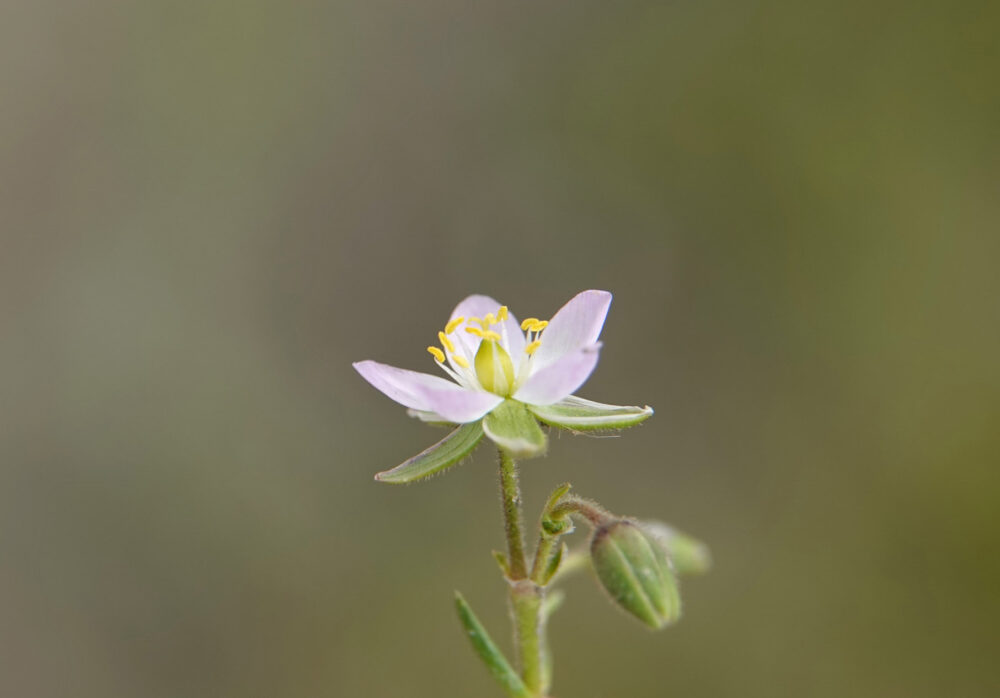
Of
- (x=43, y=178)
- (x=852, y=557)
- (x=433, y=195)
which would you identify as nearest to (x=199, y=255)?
(x=43, y=178)

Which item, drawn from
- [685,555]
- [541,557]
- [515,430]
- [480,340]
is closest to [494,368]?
[480,340]

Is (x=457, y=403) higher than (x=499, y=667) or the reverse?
higher

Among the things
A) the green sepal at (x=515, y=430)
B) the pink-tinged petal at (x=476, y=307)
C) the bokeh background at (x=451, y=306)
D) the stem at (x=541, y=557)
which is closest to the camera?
the green sepal at (x=515, y=430)

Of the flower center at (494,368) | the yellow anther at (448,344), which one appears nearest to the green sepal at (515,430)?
the flower center at (494,368)

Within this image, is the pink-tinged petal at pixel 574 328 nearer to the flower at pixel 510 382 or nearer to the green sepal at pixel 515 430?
the flower at pixel 510 382

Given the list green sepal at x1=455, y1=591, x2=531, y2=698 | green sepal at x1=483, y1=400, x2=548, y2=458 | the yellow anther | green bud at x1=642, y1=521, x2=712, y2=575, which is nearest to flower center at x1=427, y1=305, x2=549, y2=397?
the yellow anther

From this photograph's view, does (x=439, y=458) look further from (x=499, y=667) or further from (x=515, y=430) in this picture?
(x=499, y=667)

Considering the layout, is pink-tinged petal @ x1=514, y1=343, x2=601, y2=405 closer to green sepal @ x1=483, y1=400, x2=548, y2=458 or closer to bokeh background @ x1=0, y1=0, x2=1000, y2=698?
green sepal @ x1=483, y1=400, x2=548, y2=458
